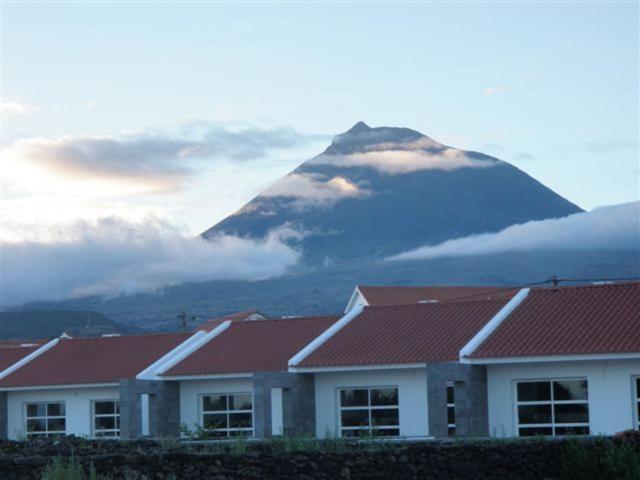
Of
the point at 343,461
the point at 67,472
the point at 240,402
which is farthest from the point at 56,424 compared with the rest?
the point at 67,472

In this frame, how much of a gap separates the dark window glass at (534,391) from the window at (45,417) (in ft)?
65.0

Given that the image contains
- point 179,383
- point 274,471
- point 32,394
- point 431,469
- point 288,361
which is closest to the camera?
point 274,471

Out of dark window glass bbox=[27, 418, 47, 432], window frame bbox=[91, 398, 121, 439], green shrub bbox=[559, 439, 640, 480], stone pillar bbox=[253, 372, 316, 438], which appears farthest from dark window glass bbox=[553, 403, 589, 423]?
dark window glass bbox=[27, 418, 47, 432]

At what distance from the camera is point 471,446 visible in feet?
75.6

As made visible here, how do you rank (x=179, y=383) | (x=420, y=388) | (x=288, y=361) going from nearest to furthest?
1. (x=420, y=388)
2. (x=288, y=361)
3. (x=179, y=383)

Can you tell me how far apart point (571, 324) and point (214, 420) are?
45.2 ft

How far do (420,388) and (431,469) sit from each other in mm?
18058

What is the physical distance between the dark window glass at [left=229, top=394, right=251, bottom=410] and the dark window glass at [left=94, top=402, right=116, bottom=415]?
6118 mm

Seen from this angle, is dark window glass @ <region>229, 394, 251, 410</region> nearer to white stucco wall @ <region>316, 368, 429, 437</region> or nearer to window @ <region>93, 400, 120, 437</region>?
white stucco wall @ <region>316, 368, 429, 437</region>

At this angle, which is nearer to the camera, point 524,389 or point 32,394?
point 524,389

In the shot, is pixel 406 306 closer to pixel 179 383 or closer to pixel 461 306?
pixel 461 306

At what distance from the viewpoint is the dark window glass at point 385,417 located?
4022 centimetres

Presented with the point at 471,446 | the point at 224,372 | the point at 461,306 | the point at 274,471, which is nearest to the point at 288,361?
the point at 224,372

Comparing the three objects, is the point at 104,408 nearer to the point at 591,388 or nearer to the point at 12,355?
the point at 12,355
